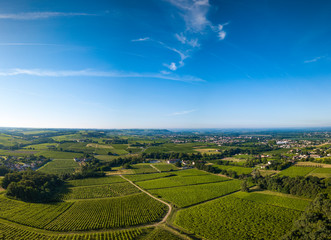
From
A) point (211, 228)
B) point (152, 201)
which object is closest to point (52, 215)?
point (152, 201)

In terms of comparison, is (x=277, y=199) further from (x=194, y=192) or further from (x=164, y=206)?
(x=164, y=206)

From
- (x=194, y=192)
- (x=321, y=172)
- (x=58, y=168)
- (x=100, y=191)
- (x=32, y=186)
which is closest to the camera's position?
(x=32, y=186)

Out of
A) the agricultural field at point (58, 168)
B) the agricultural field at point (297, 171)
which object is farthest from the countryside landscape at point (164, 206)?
the agricultural field at point (58, 168)

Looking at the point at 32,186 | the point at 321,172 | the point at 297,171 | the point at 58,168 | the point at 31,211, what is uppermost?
the point at 321,172

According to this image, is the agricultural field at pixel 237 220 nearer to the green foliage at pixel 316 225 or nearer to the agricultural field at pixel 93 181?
the green foliage at pixel 316 225

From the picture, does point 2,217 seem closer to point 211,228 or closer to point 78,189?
point 78,189

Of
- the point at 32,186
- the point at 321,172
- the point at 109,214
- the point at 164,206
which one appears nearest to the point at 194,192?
A: the point at 164,206

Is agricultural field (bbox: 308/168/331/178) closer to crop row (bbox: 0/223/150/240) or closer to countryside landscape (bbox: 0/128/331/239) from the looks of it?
countryside landscape (bbox: 0/128/331/239)
